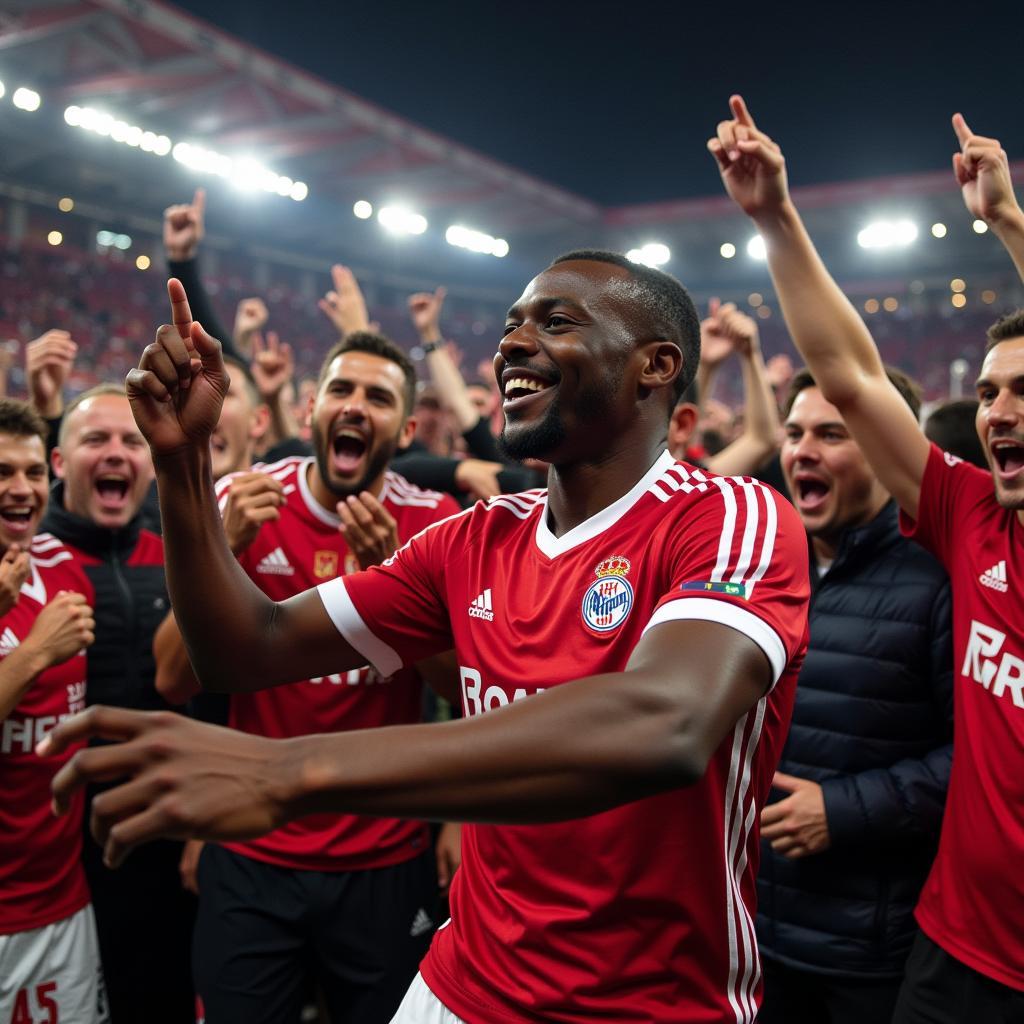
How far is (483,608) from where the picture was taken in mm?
1803

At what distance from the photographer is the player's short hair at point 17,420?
2840 mm

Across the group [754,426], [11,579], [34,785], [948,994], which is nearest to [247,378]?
[11,579]

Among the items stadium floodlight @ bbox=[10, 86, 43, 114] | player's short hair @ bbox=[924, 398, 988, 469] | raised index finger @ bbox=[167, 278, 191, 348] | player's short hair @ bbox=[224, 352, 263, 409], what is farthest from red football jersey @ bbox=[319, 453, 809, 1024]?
stadium floodlight @ bbox=[10, 86, 43, 114]

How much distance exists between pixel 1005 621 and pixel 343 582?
1487 millimetres

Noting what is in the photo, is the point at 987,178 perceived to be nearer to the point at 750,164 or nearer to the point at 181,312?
the point at 750,164

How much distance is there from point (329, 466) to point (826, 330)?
5.16 ft

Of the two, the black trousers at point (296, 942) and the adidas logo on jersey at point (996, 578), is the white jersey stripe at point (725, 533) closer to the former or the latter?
the adidas logo on jersey at point (996, 578)

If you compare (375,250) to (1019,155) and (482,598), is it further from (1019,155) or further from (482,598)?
(482,598)

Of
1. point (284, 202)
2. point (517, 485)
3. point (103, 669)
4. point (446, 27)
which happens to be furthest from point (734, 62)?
point (103, 669)

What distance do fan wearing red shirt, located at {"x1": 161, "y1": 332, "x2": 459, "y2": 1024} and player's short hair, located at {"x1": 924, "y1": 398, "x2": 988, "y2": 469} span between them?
1.90 metres

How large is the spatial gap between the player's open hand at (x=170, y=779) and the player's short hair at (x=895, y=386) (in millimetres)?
2176

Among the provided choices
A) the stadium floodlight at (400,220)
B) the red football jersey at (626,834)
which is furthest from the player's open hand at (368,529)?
the stadium floodlight at (400,220)

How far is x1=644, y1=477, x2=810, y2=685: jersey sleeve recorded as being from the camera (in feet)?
4.14

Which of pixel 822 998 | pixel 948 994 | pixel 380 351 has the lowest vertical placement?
pixel 822 998
